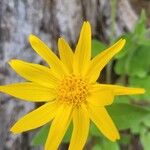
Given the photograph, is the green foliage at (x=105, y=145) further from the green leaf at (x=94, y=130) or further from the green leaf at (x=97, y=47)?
the green leaf at (x=97, y=47)

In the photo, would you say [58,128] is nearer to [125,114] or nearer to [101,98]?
[101,98]

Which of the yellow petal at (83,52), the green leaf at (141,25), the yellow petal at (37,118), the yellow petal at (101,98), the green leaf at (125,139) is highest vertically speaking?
the green leaf at (141,25)

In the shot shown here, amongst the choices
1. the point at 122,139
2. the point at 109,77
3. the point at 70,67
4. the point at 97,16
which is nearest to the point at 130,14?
the point at 97,16

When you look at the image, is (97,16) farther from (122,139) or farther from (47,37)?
(122,139)

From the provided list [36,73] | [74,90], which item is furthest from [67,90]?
[36,73]

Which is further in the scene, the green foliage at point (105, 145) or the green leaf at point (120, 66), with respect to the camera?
the green leaf at point (120, 66)

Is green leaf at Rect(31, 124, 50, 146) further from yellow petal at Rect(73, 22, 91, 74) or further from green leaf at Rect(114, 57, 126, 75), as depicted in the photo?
green leaf at Rect(114, 57, 126, 75)

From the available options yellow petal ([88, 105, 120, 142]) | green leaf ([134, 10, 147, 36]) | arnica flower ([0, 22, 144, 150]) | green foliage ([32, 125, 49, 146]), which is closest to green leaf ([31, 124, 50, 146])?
green foliage ([32, 125, 49, 146])

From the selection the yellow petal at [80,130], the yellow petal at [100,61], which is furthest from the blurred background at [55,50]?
the yellow petal at [100,61]
